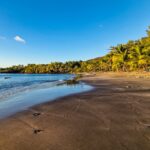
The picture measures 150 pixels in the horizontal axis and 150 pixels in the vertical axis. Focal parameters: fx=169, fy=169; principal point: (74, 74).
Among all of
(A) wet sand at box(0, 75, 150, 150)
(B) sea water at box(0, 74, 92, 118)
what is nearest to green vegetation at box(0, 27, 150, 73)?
(B) sea water at box(0, 74, 92, 118)

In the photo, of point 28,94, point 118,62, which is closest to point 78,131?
point 28,94

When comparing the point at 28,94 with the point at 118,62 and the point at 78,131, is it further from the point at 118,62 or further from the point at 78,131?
the point at 118,62

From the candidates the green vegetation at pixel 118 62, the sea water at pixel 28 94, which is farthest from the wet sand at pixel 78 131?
the green vegetation at pixel 118 62

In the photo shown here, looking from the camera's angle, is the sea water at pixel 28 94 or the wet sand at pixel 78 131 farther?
the sea water at pixel 28 94

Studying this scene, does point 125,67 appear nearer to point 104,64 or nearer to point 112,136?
point 104,64

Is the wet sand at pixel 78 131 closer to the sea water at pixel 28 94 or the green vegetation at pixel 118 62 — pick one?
the sea water at pixel 28 94

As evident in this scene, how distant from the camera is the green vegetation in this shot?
5505 centimetres

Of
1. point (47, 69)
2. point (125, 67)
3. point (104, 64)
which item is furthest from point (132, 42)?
point (47, 69)

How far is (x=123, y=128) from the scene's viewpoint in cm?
Result: 604

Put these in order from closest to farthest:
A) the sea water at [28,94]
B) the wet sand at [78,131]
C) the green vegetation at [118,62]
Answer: the wet sand at [78,131], the sea water at [28,94], the green vegetation at [118,62]

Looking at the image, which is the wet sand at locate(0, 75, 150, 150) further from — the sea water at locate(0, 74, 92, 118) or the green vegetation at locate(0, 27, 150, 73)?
the green vegetation at locate(0, 27, 150, 73)

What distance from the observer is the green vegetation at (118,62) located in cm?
5505

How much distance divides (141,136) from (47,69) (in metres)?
175

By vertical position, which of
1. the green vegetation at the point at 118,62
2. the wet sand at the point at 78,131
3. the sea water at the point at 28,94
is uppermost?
the green vegetation at the point at 118,62
